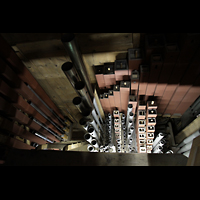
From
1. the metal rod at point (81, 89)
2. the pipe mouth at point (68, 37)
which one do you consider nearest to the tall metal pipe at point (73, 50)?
the pipe mouth at point (68, 37)

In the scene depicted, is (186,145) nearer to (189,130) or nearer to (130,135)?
(189,130)

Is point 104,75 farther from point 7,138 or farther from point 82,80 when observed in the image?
point 7,138

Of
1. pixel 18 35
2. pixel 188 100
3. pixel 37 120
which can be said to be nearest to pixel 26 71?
pixel 18 35

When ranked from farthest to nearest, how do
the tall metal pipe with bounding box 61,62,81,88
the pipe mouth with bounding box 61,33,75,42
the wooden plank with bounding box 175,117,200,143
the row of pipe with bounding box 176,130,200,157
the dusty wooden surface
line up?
1. the row of pipe with bounding box 176,130,200,157
2. the wooden plank with bounding box 175,117,200,143
3. the dusty wooden surface
4. the tall metal pipe with bounding box 61,62,81,88
5. the pipe mouth with bounding box 61,33,75,42

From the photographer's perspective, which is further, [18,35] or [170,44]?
[18,35]

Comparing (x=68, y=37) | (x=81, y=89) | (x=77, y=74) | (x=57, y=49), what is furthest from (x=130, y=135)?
(x=68, y=37)

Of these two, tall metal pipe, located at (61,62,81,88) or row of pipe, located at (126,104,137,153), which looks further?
row of pipe, located at (126,104,137,153)

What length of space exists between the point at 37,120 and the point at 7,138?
1128 mm

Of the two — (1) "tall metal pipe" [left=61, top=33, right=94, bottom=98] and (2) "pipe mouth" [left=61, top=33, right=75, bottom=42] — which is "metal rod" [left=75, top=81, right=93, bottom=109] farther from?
(2) "pipe mouth" [left=61, top=33, right=75, bottom=42]

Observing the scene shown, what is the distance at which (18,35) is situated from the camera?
9.82 ft

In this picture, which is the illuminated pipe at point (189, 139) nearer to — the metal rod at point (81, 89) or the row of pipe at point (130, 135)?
the row of pipe at point (130, 135)

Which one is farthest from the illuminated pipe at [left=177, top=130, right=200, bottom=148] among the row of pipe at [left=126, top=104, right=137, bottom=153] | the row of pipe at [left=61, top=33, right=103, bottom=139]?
the row of pipe at [left=61, top=33, right=103, bottom=139]

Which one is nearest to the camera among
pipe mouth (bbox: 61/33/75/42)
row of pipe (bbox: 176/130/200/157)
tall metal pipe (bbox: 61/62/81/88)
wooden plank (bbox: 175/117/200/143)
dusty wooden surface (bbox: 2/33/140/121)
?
pipe mouth (bbox: 61/33/75/42)

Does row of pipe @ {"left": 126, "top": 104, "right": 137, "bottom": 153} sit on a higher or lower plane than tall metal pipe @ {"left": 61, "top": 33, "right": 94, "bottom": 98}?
lower
